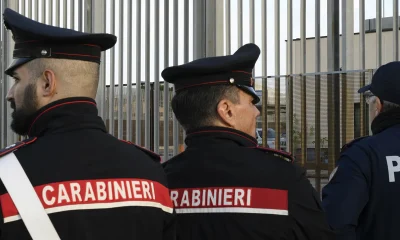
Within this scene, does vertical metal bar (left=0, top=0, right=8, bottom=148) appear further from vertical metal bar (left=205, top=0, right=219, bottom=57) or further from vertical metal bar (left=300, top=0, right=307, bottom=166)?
vertical metal bar (left=300, top=0, right=307, bottom=166)

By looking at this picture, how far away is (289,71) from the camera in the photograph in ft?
13.9

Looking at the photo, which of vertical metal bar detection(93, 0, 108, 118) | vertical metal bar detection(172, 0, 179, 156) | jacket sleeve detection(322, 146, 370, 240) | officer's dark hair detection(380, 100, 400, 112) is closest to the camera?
jacket sleeve detection(322, 146, 370, 240)

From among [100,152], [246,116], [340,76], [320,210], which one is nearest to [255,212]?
[320,210]

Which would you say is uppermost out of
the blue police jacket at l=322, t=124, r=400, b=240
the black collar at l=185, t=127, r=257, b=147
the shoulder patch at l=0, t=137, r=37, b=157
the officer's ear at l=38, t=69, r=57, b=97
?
the officer's ear at l=38, t=69, r=57, b=97

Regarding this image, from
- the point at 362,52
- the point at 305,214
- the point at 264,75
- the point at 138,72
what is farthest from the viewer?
the point at 138,72

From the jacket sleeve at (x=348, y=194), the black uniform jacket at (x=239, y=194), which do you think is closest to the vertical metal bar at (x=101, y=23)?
the jacket sleeve at (x=348, y=194)

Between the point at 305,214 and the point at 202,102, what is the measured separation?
0.48 m

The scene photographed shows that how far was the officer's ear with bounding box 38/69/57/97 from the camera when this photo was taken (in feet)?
4.92

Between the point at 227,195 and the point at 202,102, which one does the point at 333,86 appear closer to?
the point at 202,102

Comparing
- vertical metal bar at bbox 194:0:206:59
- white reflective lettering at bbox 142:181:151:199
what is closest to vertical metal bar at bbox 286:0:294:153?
vertical metal bar at bbox 194:0:206:59

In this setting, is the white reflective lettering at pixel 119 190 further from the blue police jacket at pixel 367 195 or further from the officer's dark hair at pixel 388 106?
the officer's dark hair at pixel 388 106

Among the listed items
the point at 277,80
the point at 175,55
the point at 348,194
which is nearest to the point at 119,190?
the point at 348,194

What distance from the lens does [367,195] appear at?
2.26 meters

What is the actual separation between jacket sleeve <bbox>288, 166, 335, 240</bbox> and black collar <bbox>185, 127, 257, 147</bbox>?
0.65 feet
